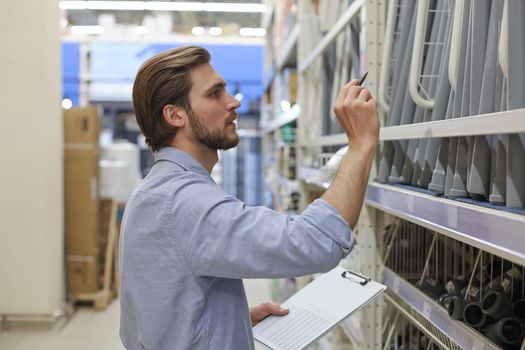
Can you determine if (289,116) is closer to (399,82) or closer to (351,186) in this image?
(399,82)

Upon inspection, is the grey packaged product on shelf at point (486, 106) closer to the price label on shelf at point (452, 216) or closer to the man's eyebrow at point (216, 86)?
the price label on shelf at point (452, 216)

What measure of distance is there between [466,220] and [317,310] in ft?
1.73

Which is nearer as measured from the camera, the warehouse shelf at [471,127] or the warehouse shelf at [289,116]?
the warehouse shelf at [471,127]

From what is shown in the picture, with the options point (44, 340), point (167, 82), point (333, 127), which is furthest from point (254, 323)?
point (44, 340)

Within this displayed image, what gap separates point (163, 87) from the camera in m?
1.38

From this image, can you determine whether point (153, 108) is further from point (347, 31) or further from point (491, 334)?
point (347, 31)

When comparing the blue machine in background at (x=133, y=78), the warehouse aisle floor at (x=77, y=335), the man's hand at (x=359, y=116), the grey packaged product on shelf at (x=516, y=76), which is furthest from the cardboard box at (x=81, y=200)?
the grey packaged product on shelf at (x=516, y=76)

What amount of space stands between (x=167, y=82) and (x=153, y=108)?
77mm

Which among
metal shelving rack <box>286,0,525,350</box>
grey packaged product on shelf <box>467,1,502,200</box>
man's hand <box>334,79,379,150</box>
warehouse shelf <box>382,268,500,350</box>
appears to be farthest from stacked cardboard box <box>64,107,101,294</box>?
grey packaged product on shelf <box>467,1,502,200</box>

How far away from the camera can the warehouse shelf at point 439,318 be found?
1220 mm

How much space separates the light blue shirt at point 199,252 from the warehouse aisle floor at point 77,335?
303 centimetres

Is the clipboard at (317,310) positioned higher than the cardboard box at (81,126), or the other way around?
the cardboard box at (81,126)

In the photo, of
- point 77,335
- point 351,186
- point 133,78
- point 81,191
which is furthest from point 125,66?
point 351,186

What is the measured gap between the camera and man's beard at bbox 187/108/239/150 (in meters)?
1.39
